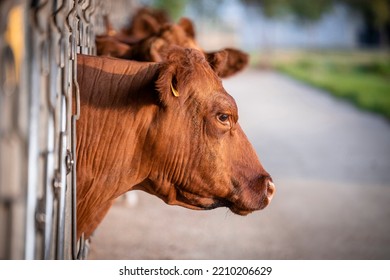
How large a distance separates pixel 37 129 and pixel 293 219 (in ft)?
15.6

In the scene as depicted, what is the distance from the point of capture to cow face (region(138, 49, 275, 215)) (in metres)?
2.91

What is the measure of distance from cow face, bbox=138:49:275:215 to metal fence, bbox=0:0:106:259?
0.45 meters

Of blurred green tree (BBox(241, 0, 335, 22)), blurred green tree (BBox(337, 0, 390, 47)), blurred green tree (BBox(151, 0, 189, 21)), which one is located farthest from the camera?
blurred green tree (BBox(241, 0, 335, 22))

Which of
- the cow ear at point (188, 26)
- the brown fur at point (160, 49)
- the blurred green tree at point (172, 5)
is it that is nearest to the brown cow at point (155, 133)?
→ the brown fur at point (160, 49)

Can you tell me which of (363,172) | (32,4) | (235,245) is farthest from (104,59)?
(363,172)

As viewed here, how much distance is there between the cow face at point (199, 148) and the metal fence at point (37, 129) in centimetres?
45

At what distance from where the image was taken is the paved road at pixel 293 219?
5.30 meters

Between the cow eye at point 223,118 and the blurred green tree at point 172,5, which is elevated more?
the cow eye at point 223,118

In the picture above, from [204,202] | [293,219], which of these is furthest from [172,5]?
[204,202]

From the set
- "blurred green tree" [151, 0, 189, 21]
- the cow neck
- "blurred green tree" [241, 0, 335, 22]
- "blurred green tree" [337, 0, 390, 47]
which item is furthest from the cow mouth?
"blurred green tree" [241, 0, 335, 22]

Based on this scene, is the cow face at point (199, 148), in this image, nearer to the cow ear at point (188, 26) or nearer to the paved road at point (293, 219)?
the paved road at point (293, 219)

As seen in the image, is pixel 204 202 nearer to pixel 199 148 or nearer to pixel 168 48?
pixel 199 148

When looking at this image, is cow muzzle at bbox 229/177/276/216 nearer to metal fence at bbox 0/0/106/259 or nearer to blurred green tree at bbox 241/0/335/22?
metal fence at bbox 0/0/106/259

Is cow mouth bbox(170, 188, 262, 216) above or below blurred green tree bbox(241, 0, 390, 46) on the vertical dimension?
above
